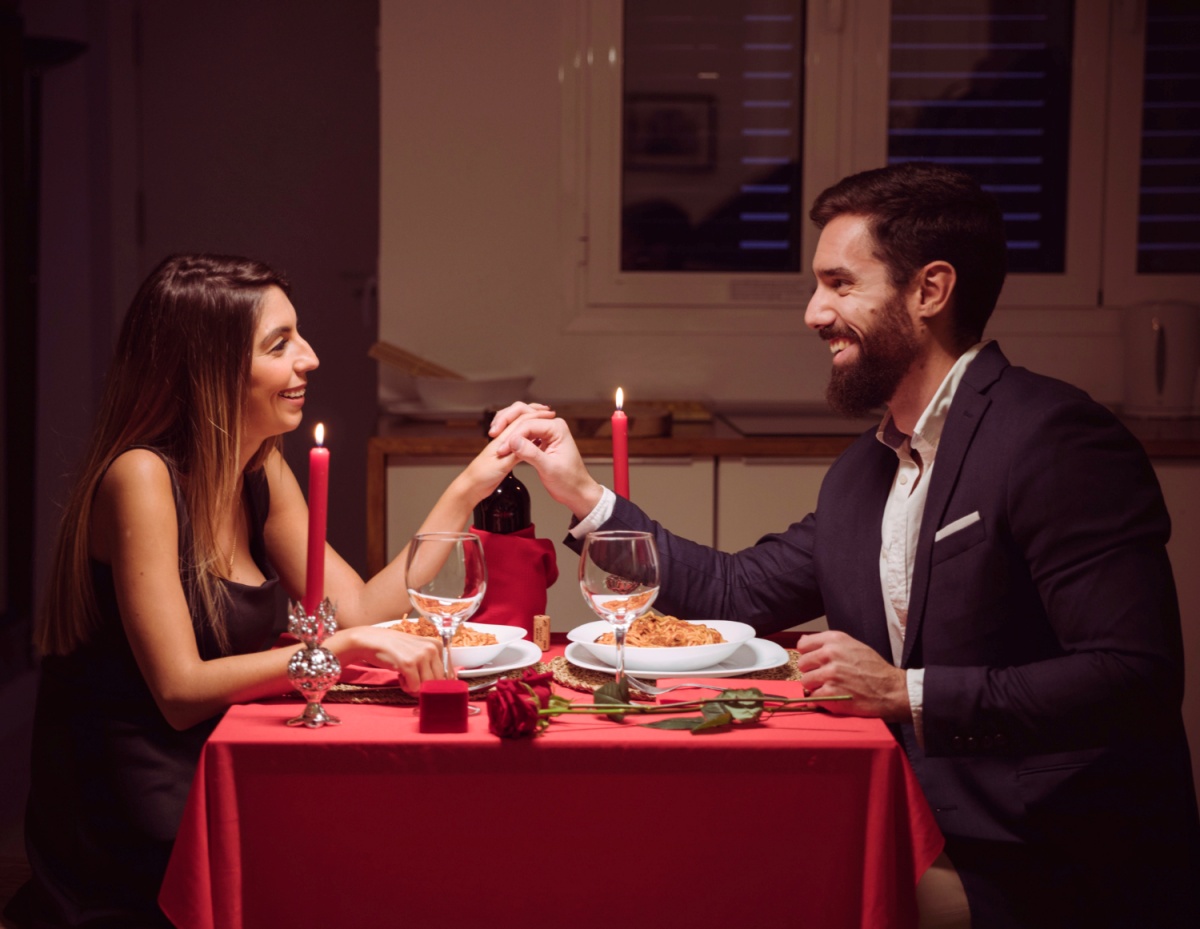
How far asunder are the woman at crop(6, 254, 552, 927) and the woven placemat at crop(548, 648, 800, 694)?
381 millimetres

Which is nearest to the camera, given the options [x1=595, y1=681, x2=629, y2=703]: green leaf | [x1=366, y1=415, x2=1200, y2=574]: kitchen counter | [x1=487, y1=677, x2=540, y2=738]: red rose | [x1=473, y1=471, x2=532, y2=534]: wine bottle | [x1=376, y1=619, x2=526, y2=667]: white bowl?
[x1=487, y1=677, x2=540, y2=738]: red rose

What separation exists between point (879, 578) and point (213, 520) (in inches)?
35.2

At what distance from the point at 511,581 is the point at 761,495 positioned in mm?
1405

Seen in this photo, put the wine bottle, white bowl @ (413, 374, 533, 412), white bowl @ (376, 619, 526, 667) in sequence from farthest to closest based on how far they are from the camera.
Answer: white bowl @ (413, 374, 533, 412), the wine bottle, white bowl @ (376, 619, 526, 667)

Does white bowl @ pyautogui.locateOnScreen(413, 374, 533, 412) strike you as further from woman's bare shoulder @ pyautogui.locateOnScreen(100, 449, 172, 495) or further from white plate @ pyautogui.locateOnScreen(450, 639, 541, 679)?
white plate @ pyautogui.locateOnScreen(450, 639, 541, 679)

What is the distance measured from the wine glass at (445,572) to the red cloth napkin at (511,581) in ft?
1.19

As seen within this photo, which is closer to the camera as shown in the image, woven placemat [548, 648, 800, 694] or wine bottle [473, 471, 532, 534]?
woven placemat [548, 648, 800, 694]

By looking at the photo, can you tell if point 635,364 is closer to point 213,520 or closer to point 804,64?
point 804,64

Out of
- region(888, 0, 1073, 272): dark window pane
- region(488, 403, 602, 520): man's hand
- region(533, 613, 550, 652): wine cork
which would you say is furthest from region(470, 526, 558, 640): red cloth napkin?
region(888, 0, 1073, 272): dark window pane

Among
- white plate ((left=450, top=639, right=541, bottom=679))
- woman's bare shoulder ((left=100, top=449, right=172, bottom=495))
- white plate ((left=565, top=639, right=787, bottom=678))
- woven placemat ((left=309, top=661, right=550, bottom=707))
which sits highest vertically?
woman's bare shoulder ((left=100, top=449, right=172, bottom=495))

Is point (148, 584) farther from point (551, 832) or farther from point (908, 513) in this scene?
point (908, 513)

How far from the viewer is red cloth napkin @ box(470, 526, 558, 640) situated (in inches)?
65.6

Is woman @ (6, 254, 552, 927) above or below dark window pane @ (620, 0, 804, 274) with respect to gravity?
below

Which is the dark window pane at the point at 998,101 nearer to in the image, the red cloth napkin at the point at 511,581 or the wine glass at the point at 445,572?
the red cloth napkin at the point at 511,581
